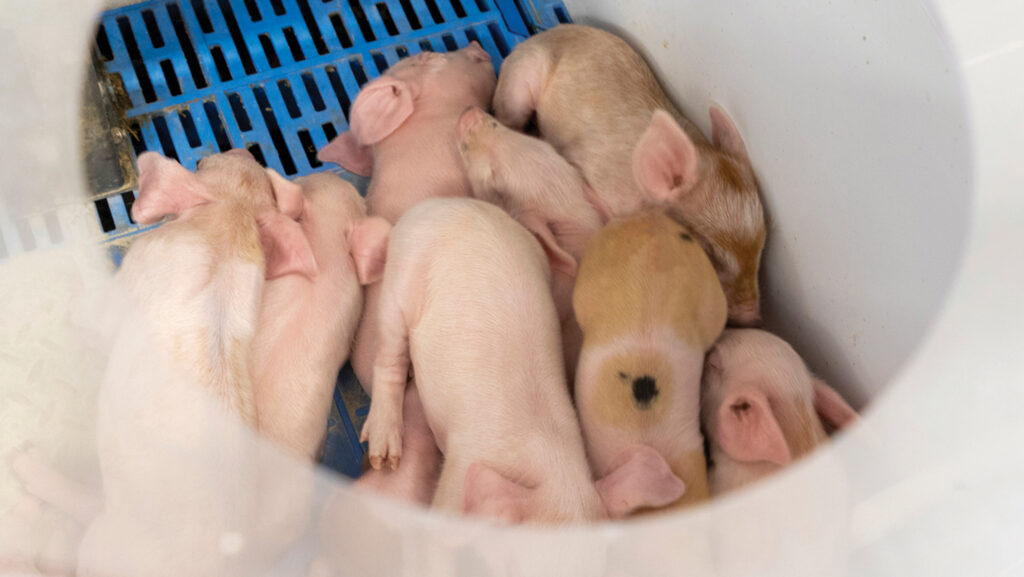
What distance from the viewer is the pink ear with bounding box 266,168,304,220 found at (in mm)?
1675

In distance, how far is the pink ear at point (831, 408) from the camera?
1300 millimetres

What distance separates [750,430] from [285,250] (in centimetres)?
92

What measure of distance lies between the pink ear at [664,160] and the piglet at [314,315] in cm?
53

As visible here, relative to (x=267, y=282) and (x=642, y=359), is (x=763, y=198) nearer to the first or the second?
(x=642, y=359)

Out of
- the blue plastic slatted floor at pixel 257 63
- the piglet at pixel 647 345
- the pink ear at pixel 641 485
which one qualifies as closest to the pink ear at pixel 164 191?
the blue plastic slatted floor at pixel 257 63

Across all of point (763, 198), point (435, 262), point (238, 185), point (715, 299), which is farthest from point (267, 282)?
point (763, 198)

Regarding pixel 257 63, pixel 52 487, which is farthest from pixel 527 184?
pixel 52 487

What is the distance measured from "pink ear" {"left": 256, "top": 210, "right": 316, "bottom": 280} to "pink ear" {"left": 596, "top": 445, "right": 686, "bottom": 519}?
0.72 meters

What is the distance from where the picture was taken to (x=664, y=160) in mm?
1620

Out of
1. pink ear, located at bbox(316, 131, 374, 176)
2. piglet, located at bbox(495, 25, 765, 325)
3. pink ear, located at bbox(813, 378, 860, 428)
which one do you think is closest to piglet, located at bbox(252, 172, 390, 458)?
pink ear, located at bbox(316, 131, 374, 176)

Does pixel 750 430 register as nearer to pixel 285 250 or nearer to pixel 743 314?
pixel 743 314

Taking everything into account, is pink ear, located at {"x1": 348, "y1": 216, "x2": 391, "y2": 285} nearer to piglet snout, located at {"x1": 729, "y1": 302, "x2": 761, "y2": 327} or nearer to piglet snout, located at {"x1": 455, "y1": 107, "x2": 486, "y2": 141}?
piglet snout, located at {"x1": 455, "y1": 107, "x2": 486, "y2": 141}

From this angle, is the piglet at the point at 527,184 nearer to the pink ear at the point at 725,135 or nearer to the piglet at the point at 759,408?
the pink ear at the point at 725,135

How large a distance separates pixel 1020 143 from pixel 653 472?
0.69 meters
